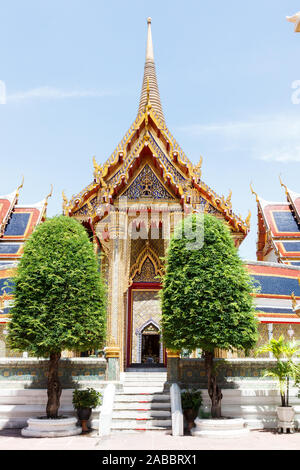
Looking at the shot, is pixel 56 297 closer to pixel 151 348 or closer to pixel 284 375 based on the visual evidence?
pixel 284 375

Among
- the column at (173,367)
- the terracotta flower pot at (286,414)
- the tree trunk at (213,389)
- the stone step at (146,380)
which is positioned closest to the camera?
the terracotta flower pot at (286,414)

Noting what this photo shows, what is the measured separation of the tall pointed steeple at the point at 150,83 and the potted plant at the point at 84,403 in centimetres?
1307

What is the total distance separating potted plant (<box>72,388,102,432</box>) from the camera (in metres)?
9.17

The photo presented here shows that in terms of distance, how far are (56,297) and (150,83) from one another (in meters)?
15.0

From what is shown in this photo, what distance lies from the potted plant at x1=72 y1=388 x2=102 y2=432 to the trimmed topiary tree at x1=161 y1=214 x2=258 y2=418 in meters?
1.81

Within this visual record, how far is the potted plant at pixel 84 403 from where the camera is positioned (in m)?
9.17

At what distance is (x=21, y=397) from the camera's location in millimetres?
9898

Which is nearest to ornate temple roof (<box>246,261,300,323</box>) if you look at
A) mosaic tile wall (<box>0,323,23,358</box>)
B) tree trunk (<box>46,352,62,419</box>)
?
tree trunk (<box>46,352,62,419</box>)

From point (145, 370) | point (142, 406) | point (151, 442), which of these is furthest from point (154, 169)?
point (151, 442)

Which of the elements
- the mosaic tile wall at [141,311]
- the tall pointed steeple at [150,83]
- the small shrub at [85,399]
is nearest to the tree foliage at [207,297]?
the small shrub at [85,399]

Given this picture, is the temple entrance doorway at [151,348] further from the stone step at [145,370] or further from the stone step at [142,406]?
the stone step at [142,406]

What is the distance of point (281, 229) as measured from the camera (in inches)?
727
